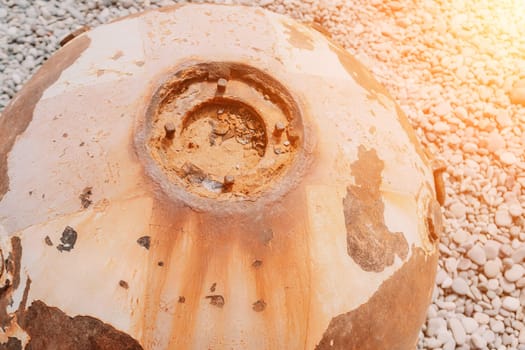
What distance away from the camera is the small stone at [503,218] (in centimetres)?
298

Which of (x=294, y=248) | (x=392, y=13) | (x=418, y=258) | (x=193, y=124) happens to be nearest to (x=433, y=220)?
(x=418, y=258)

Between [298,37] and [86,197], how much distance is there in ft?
2.88

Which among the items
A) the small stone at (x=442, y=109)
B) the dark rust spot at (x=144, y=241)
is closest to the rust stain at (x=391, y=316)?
the dark rust spot at (x=144, y=241)

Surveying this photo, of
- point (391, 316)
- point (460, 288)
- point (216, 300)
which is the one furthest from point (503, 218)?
point (216, 300)

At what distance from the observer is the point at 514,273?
2.85 metres

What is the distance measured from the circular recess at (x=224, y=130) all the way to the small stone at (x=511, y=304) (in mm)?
1738

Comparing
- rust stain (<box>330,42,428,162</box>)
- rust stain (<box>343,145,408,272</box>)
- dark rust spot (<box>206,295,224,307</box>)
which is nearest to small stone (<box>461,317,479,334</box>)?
rust stain (<box>330,42,428,162</box>)

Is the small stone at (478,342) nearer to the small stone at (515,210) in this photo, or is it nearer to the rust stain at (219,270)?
the small stone at (515,210)

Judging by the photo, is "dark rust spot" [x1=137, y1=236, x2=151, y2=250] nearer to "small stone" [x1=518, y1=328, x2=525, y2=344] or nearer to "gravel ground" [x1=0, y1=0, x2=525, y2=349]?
"gravel ground" [x1=0, y1=0, x2=525, y2=349]

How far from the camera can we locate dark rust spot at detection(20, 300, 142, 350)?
1464 mm

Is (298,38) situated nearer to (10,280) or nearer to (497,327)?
(10,280)

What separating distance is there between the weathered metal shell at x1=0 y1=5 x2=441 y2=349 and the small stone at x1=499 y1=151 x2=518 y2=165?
1.47 meters

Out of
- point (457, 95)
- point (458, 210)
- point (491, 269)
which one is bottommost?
point (491, 269)

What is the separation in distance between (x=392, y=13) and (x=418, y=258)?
236 centimetres
